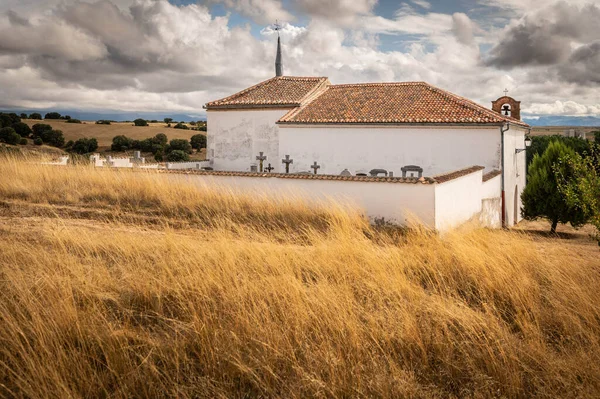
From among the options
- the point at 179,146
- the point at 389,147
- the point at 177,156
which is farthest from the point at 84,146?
the point at 389,147

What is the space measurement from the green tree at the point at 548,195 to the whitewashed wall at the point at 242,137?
46.1 feet

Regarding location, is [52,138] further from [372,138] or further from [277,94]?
[372,138]

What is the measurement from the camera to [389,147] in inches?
900

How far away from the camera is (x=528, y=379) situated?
388cm

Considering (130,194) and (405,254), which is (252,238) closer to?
(405,254)

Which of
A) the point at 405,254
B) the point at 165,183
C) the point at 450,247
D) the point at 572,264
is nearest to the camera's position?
the point at 572,264

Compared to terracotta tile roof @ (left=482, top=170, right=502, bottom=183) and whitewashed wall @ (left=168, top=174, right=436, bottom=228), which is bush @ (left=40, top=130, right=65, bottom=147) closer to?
whitewashed wall @ (left=168, top=174, right=436, bottom=228)

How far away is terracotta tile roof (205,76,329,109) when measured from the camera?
26.6m

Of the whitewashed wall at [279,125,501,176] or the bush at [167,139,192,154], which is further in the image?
the bush at [167,139,192,154]

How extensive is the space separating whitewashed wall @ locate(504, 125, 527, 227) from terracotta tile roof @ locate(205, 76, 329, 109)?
38.8 ft

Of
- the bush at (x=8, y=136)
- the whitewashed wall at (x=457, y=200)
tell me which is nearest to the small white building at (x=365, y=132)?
the whitewashed wall at (x=457, y=200)

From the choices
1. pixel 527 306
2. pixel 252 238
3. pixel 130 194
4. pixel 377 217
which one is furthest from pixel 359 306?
pixel 130 194

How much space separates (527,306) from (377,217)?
9020mm

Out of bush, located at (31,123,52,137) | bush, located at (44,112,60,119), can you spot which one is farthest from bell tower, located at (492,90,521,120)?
bush, located at (44,112,60,119)
